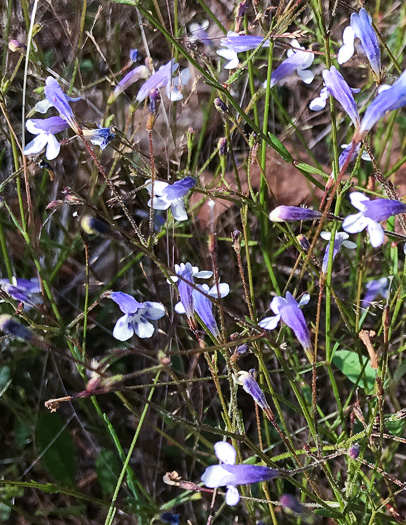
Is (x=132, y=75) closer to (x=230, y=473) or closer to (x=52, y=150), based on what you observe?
(x=52, y=150)

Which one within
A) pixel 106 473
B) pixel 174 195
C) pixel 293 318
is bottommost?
pixel 106 473

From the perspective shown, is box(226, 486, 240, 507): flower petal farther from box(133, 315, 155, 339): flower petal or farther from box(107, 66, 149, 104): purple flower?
box(107, 66, 149, 104): purple flower

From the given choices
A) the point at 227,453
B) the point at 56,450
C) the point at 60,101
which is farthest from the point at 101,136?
the point at 56,450

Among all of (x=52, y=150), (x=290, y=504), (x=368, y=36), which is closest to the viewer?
(x=290, y=504)

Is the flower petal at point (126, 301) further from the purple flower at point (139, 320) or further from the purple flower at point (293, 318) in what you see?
the purple flower at point (293, 318)

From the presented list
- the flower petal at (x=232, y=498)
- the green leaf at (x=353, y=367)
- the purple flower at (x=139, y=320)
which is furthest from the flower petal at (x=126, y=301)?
the green leaf at (x=353, y=367)

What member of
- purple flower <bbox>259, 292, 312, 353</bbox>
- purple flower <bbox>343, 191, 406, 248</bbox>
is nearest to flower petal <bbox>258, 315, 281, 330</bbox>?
purple flower <bbox>259, 292, 312, 353</bbox>
